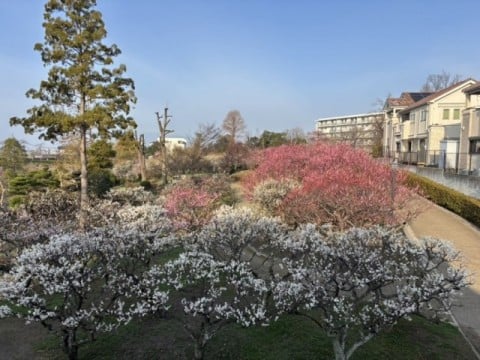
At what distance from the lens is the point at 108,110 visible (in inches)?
527

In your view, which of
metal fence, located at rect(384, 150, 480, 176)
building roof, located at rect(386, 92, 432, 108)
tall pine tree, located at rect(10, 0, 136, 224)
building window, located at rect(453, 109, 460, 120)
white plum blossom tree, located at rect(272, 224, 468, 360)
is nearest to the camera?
white plum blossom tree, located at rect(272, 224, 468, 360)

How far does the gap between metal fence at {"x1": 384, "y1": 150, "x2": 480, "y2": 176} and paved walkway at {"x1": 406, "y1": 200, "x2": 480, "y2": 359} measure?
272 cm

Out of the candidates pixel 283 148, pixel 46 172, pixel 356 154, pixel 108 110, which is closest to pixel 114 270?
pixel 108 110

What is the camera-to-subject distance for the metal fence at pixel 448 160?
19.2 meters

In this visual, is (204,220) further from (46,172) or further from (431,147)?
(431,147)

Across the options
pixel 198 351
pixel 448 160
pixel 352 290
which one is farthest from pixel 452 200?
pixel 198 351

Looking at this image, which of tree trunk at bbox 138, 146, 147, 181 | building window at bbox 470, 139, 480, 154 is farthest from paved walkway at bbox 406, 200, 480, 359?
tree trunk at bbox 138, 146, 147, 181

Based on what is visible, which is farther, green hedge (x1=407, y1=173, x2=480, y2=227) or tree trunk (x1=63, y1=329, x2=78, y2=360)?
green hedge (x1=407, y1=173, x2=480, y2=227)

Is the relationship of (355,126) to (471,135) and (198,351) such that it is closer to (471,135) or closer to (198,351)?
(471,135)

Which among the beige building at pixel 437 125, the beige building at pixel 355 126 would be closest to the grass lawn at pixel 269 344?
the beige building at pixel 437 125

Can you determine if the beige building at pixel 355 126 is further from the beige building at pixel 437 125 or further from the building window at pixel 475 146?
the building window at pixel 475 146

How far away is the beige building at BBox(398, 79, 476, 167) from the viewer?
1050 inches

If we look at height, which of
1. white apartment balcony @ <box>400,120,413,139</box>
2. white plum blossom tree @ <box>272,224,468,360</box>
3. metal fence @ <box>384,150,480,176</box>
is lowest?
white plum blossom tree @ <box>272,224,468,360</box>

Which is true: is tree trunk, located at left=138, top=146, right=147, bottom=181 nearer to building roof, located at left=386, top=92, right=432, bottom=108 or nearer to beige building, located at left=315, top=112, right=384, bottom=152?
building roof, located at left=386, top=92, right=432, bottom=108
